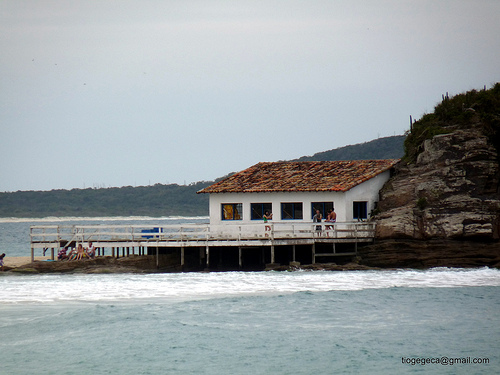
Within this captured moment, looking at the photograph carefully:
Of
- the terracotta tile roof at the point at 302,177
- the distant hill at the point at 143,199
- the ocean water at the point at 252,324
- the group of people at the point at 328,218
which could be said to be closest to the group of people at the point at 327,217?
the group of people at the point at 328,218

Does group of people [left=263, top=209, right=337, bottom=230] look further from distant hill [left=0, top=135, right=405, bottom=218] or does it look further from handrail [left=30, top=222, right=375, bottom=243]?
distant hill [left=0, top=135, right=405, bottom=218]

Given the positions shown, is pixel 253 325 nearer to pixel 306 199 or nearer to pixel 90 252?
pixel 90 252

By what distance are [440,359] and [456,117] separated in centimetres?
2564

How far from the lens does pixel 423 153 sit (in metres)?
42.8

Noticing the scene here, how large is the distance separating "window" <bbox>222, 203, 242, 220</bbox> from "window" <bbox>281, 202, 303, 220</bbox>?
2.64 m

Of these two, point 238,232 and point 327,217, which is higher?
point 327,217

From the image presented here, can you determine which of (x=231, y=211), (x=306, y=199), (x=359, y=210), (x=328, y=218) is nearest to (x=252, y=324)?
(x=328, y=218)

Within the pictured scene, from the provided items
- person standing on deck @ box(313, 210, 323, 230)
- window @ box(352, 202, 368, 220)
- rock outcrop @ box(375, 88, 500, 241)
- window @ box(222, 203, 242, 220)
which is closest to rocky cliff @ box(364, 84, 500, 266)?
rock outcrop @ box(375, 88, 500, 241)

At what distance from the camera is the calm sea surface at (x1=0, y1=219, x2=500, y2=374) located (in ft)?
68.0

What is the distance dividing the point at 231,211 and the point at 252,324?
18866 millimetres

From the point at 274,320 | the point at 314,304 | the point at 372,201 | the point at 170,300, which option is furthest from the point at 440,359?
the point at 372,201

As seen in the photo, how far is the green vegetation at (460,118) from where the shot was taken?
4253 centimetres

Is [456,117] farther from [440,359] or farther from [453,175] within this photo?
[440,359]

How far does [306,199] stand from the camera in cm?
4256
